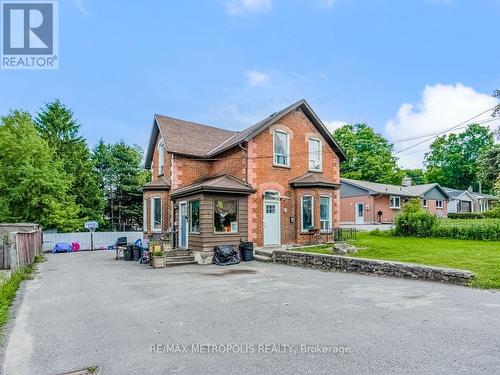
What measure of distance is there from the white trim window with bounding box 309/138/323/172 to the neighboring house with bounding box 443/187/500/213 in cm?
3174

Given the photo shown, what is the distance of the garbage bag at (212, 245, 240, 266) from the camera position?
13.2 meters

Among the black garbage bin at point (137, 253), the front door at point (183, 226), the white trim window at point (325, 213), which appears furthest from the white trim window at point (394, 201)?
the black garbage bin at point (137, 253)

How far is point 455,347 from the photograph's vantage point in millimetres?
4184

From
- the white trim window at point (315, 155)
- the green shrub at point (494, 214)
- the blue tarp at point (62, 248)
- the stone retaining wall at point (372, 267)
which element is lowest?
the blue tarp at point (62, 248)

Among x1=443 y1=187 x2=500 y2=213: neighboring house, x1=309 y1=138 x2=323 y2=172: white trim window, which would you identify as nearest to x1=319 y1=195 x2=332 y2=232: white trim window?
x1=309 y1=138 x2=323 y2=172: white trim window

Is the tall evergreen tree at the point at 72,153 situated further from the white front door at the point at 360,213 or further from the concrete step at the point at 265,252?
the white front door at the point at 360,213

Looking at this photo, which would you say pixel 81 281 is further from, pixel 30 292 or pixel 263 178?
pixel 263 178

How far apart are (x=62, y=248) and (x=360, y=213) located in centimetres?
2654

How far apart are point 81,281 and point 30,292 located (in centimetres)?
170

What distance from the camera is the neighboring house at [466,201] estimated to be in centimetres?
4184

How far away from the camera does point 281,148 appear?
16.4m

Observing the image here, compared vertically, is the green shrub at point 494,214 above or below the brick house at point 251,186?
below

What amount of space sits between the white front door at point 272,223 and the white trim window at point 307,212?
135 centimetres

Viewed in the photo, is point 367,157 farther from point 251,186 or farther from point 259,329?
point 259,329
